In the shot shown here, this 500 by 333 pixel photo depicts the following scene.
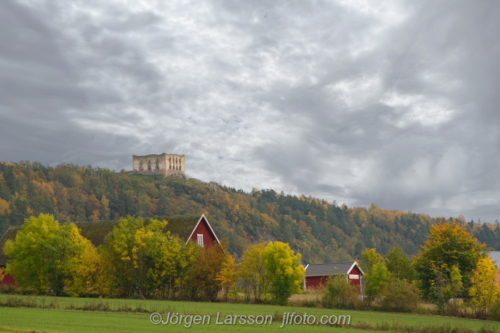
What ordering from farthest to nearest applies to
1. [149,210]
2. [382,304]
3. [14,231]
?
1. [149,210]
2. [14,231]
3. [382,304]

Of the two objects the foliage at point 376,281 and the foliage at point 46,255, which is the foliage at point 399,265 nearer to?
the foliage at point 376,281

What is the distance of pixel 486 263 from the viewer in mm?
36062

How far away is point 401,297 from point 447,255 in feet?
19.5

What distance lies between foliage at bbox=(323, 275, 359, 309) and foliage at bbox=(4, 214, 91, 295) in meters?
22.3

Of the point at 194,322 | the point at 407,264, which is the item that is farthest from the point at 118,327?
the point at 407,264

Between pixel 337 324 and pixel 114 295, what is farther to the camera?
pixel 114 295

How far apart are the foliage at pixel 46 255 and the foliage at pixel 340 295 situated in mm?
22272

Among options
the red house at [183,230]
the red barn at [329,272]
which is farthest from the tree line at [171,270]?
the red barn at [329,272]

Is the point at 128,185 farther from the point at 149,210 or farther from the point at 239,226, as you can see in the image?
the point at 239,226

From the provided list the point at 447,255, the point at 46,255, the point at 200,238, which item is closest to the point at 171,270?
the point at 200,238

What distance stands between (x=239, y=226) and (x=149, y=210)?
28.5 metres

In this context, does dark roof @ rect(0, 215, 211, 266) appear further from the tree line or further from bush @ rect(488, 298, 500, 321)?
bush @ rect(488, 298, 500, 321)

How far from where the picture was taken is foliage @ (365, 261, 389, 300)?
41875mm

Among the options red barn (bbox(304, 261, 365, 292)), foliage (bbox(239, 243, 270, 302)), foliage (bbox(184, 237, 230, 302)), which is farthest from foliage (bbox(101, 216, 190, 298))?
red barn (bbox(304, 261, 365, 292))
